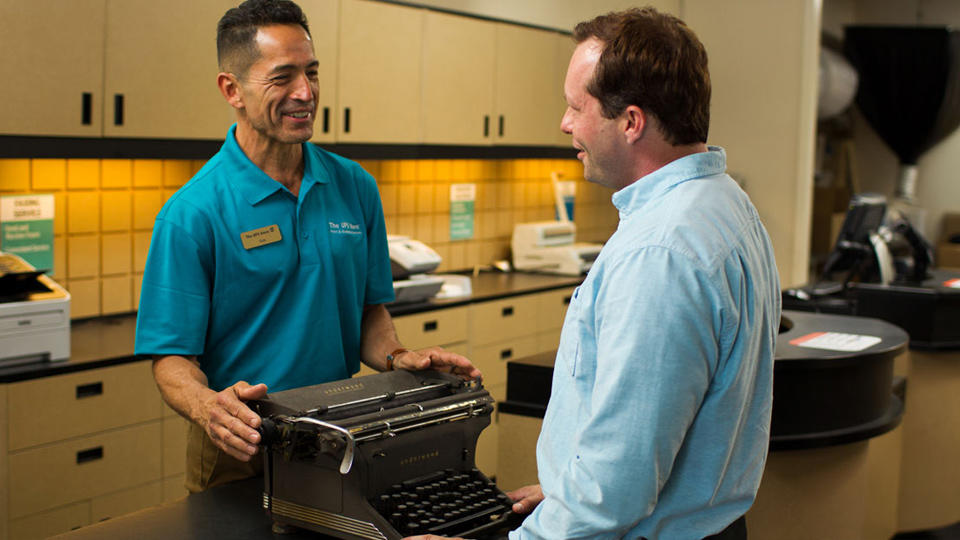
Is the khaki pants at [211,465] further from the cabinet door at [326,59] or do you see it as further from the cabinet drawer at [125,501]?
the cabinet door at [326,59]

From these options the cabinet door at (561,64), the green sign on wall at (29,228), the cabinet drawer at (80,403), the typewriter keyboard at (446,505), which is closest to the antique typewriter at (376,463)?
the typewriter keyboard at (446,505)

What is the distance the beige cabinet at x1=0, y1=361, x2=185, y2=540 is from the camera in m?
2.92

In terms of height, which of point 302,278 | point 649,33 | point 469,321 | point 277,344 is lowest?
point 469,321

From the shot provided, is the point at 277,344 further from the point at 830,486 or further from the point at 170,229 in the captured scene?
the point at 830,486

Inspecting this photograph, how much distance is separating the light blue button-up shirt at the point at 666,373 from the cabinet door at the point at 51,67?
7.94 ft

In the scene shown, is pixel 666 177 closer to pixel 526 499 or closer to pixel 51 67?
pixel 526 499

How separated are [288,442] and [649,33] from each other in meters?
0.80

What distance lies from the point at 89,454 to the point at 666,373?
8.17ft

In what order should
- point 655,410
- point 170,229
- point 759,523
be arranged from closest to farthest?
point 655,410 → point 170,229 → point 759,523

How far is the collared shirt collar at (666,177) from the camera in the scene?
1309mm

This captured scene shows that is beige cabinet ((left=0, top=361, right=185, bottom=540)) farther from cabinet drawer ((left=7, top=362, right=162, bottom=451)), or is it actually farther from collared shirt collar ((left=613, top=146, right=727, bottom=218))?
collared shirt collar ((left=613, top=146, right=727, bottom=218))

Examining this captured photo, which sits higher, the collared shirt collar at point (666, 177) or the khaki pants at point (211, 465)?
the collared shirt collar at point (666, 177)

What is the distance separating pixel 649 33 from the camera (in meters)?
1.26

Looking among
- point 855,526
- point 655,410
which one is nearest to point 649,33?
point 655,410
